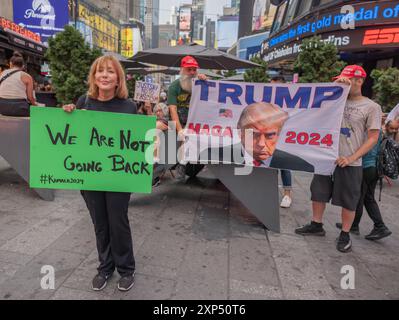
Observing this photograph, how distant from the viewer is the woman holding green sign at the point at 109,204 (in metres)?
2.54

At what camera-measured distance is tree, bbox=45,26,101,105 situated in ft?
34.1

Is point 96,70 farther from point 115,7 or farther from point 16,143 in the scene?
point 115,7

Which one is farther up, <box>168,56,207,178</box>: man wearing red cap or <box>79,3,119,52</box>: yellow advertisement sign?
<box>79,3,119,52</box>: yellow advertisement sign

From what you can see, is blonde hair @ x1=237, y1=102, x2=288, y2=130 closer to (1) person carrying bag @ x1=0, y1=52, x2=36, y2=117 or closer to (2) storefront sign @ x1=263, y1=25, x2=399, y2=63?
(1) person carrying bag @ x1=0, y1=52, x2=36, y2=117

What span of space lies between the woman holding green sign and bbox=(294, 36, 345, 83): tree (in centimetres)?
780

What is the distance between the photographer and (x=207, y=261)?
3.24 metres

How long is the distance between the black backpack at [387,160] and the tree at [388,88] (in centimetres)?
442

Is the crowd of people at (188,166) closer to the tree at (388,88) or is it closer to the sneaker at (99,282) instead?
the sneaker at (99,282)

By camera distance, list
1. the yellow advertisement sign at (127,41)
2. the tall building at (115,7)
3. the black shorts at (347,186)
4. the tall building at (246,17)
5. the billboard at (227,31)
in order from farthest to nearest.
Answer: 1. the billboard at (227,31)
2. the yellow advertisement sign at (127,41)
3. the tall building at (115,7)
4. the tall building at (246,17)
5. the black shorts at (347,186)

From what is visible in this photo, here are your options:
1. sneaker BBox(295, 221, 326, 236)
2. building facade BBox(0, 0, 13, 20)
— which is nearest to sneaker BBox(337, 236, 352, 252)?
sneaker BBox(295, 221, 326, 236)

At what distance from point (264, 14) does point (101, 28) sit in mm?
28547

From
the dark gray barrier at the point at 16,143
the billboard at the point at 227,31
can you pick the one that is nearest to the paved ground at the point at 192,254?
the dark gray barrier at the point at 16,143

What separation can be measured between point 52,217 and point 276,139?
119 inches
